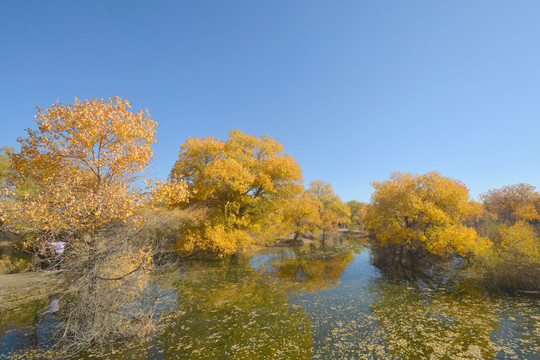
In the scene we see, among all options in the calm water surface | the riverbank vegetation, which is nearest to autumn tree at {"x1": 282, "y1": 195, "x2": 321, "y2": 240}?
the riverbank vegetation

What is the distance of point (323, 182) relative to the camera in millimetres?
65188

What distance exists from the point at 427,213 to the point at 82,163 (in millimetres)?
20880

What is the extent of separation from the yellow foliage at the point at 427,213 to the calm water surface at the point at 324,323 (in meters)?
3.03

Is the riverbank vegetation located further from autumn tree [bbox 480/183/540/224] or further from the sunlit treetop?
autumn tree [bbox 480/183/540/224]

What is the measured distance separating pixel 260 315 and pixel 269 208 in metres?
10.8

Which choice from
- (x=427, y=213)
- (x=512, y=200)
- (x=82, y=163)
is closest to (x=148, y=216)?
(x=82, y=163)

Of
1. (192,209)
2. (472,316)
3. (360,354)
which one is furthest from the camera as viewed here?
(192,209)

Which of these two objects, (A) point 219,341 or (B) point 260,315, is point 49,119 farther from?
(B) point 260,315

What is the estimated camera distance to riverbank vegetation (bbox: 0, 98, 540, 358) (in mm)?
7406

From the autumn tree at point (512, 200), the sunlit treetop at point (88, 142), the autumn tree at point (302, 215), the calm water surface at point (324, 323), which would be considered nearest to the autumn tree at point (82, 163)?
the sunlit treetop at point (88, 142)

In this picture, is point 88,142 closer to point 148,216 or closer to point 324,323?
point 148,216

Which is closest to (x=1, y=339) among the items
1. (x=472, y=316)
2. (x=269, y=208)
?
(x=269, y=208)

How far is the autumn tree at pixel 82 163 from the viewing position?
718 centimetres

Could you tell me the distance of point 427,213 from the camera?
17500 millimetres
